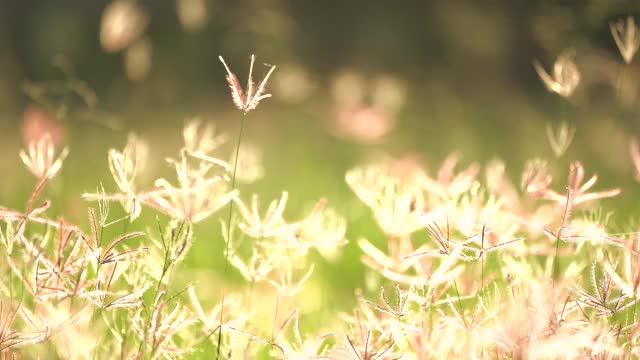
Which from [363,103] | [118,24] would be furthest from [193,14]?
[363,103]

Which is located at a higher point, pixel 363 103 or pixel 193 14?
pixel 193 14

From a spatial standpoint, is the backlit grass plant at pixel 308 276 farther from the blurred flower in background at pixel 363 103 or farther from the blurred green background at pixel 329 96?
the blurred flower in background at pixel 363 103

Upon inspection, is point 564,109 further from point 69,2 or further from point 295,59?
point 69,2

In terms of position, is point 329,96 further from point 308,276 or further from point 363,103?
point 308,276

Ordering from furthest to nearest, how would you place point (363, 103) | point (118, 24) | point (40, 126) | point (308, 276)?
point (363, 103)
point (40, 126)
point (118, 24)
point (308, 276)

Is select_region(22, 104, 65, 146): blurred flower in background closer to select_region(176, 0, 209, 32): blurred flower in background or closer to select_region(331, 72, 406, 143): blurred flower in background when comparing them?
select_region(176, 0, 209, 32): blurred flower in background

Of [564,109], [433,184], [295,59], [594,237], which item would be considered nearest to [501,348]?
[594,237]

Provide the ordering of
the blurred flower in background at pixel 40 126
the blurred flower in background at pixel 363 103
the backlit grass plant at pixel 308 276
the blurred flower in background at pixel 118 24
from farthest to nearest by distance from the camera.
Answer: the blurred flower in background at pixel 363 103, the blurred flower in background at pixel 40 126, the blurred flower in background at pixel 118 24, the backlit grass plant at pixel 308 276

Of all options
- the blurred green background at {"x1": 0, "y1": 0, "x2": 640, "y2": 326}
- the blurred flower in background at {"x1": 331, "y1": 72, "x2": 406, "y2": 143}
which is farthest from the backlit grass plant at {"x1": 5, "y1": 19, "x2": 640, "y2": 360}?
the blurred flower in background at {"x1": 331, "y1": 72, "x2": 406, "y2": 143}

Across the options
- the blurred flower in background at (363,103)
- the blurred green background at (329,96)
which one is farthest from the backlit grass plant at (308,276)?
the blurred flower in background at (363,103)
